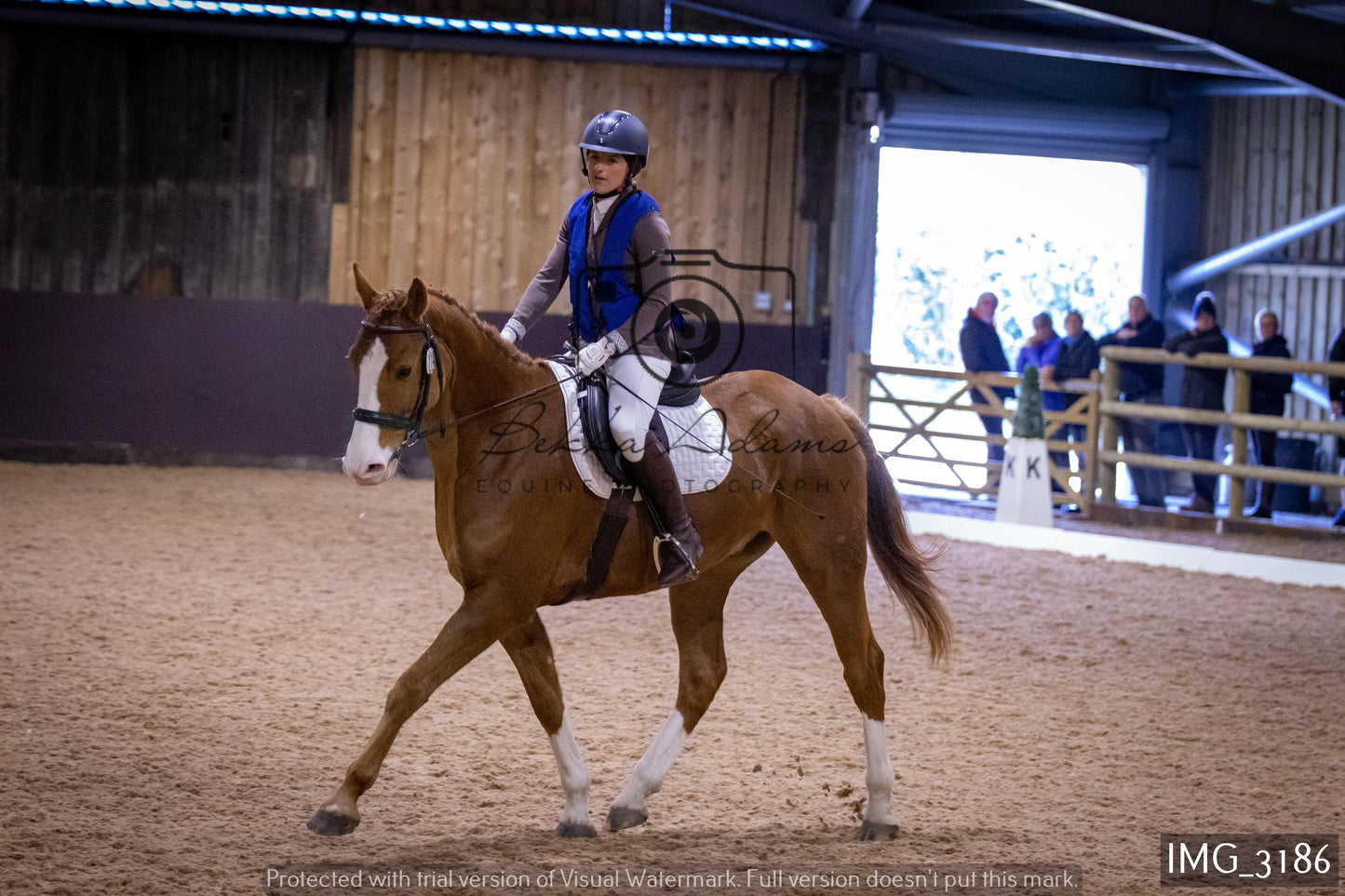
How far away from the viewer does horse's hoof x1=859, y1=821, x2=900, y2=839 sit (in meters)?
3.49

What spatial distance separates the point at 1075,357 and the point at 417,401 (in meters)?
8.84

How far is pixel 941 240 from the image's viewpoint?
12.8 meters

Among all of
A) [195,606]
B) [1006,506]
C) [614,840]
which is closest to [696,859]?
[614,840]

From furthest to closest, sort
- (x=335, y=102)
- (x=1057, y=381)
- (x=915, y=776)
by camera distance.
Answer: (x=335, y=102)
(x=1057, y=381)
(x=915, y=776)

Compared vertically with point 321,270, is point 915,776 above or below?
below

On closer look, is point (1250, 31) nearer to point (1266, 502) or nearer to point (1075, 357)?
point (1075, 357)

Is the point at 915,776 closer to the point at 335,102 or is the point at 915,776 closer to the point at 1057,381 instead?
the point at 1057,381

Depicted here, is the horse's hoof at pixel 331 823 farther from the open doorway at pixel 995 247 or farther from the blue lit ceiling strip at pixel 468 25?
the open doorway at pixel 995 247

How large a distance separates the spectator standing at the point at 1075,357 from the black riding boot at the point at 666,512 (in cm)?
792

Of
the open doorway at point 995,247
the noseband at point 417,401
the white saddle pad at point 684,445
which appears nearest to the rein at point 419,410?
the noseband at point 417,401

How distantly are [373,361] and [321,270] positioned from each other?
9218 millimetres

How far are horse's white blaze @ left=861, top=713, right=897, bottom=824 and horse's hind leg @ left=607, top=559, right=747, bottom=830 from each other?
1.64 feet

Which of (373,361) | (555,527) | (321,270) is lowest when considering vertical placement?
(555,527)

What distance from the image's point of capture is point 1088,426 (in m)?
10.4
